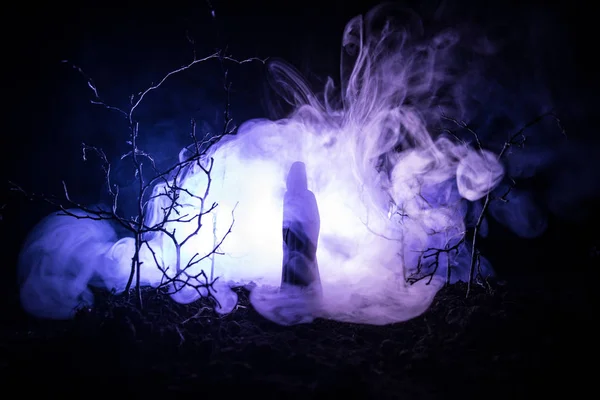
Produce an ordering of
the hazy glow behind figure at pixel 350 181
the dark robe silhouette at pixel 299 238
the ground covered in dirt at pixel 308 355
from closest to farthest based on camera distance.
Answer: the ground covered in dirt at pixel 308 355 → the dark robe silhouette at pixel 299 238 → the hazy glow behind figure at pixel 350 181

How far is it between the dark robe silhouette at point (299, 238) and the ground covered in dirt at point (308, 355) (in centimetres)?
107

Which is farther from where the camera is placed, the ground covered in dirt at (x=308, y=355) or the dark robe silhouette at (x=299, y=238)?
the dark robe silhouette at (x=299, y=238)

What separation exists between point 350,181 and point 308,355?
7121mm

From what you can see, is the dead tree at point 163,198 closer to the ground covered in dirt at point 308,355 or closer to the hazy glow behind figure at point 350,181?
the ground covered in dirt at point 308,355

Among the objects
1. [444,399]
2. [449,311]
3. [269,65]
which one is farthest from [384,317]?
[269,65]

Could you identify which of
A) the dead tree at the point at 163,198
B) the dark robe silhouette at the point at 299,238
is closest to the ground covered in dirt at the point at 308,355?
the dead tree at the point at 163,198

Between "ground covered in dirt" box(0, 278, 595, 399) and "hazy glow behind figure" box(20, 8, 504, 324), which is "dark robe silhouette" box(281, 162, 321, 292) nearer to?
"ground covered in dirt" box(0, 278, 595, 399)

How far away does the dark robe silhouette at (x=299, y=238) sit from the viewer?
7.55 metres

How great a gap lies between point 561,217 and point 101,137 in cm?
1419

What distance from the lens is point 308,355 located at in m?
5.09

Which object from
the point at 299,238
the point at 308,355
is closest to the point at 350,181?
the point at 299,238

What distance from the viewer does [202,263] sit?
401 inches

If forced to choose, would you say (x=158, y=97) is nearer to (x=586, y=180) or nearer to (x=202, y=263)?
(x=202, y=263)

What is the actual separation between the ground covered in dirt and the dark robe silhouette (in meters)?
1.07
